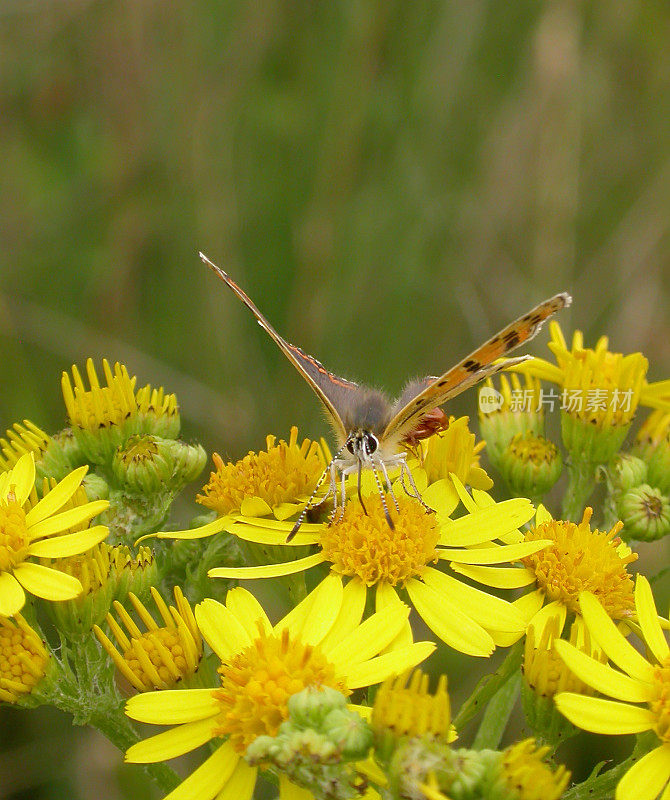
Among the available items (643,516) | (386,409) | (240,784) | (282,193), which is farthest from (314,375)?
(282,193)

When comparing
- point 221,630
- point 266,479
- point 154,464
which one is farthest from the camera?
point 154,464

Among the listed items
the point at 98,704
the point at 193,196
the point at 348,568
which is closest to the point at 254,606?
the point at 348,568

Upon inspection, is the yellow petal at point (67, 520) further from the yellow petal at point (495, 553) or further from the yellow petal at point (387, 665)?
the yellow petal at point (495, 553)

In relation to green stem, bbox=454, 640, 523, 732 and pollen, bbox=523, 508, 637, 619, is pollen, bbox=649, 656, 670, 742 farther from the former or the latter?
green stem, bbox=454, 640, 523, 732

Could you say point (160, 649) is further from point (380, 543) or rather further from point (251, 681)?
point (380, 543)

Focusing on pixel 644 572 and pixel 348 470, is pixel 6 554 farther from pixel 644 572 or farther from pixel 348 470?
pixel 644 572

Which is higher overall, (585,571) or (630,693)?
(585,571)

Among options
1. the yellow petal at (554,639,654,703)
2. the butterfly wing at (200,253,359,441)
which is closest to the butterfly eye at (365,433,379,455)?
the butterfly wing at (200,253,359,441)

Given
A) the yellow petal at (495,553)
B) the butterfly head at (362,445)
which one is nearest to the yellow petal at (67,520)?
the butterfly head at (362,445)
